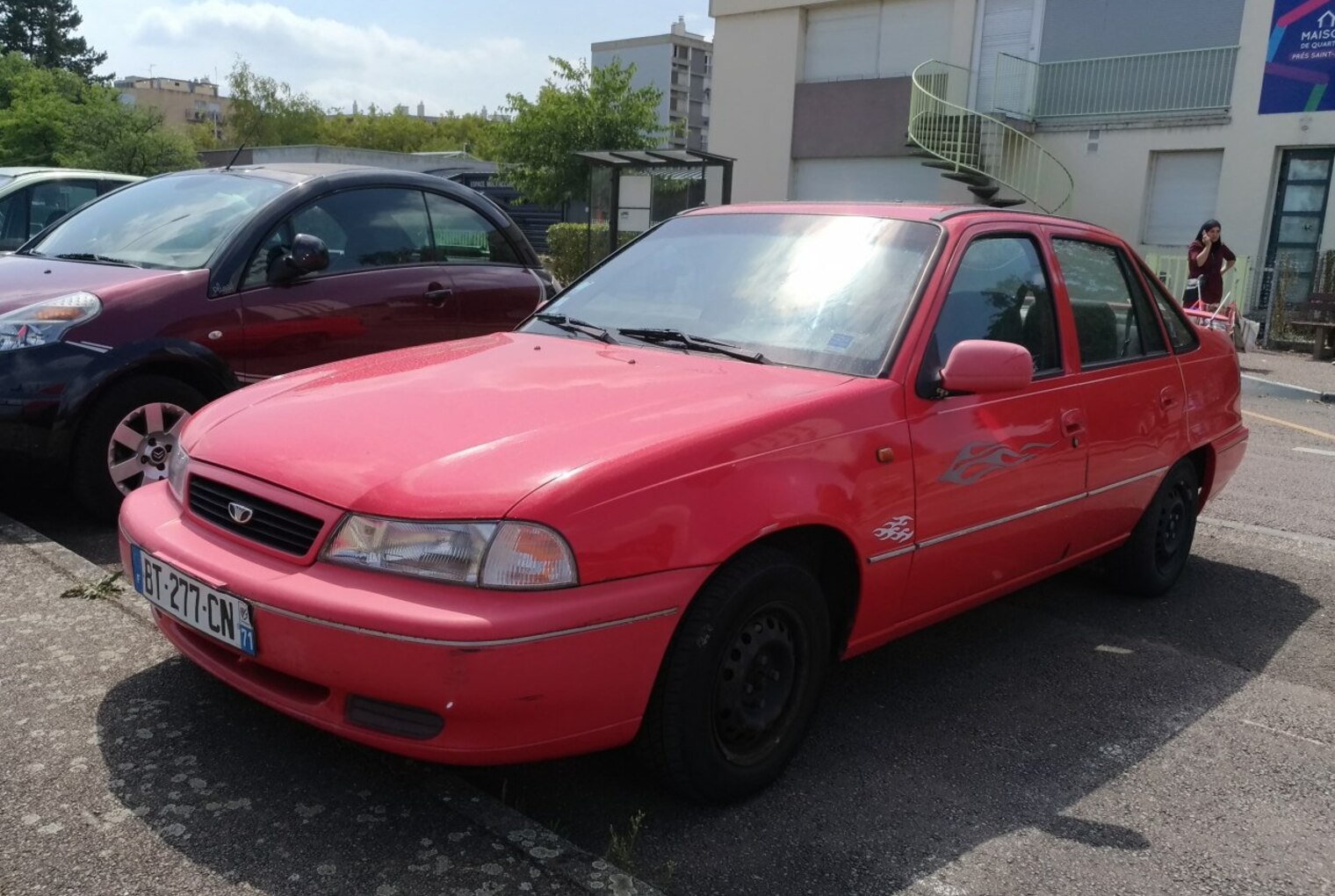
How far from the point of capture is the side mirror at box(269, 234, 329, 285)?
5.43m

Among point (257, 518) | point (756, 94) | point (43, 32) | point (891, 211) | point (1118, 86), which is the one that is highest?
point (43, 32)

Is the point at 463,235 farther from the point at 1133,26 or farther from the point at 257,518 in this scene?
the point at 1133,26

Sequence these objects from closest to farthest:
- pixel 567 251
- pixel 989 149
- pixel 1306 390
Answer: pixel 1306 390 < pixel 989 149 < pixel 567 251

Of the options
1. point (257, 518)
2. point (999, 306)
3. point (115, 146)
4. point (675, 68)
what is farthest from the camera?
point (675, 68)

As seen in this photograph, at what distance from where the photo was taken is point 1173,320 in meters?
5.08

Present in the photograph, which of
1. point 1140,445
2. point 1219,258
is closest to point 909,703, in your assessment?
point 1140,445

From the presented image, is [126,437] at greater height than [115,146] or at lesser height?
lesser

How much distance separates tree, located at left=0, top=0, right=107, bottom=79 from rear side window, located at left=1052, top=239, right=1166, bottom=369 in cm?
7058

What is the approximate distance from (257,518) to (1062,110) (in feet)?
71.8

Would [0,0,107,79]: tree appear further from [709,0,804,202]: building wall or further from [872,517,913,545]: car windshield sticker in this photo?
[872,517,913,545]: car windshield sticker

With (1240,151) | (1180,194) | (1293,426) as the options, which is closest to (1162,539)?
(1293,426)

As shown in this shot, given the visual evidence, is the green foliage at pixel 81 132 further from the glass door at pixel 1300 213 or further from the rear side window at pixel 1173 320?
the rear side window at pixel 1173 320

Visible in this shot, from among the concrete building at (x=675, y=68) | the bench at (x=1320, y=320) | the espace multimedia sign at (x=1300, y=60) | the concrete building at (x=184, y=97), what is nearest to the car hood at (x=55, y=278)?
the bench at (x=1320, y=320)

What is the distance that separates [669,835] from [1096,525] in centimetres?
235
